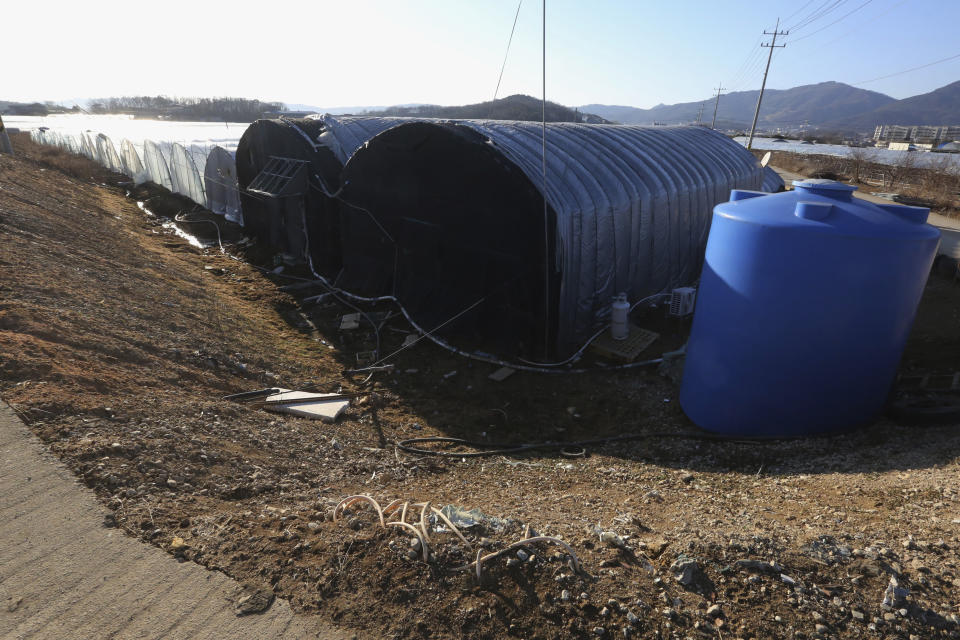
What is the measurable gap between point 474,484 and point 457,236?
18.7 ft

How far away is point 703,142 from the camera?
1567cm

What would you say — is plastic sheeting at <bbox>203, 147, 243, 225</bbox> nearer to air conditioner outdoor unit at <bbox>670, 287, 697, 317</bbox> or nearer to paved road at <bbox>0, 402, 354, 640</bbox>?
air conditioner outdoor unit at <bbox>670, 287, 697, 317</bbox>

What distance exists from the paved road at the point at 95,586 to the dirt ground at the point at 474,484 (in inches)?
5.7

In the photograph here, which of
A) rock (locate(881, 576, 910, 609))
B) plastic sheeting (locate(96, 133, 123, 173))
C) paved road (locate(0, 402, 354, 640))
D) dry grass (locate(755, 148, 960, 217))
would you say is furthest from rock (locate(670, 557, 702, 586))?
plastic sheeting (locate(96, 133, 123, 173))

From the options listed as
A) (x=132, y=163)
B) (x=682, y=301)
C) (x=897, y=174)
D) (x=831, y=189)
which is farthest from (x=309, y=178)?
(x=897, y=174)

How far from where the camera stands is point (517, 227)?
8914mm

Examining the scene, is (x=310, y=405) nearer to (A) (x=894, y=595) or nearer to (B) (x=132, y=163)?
(A) (x=894, y=595)

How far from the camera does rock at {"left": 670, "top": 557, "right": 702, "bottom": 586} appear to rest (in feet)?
11.0

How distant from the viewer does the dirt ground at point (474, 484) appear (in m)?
3.21

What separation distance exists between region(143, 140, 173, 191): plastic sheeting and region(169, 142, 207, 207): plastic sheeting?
0.84 m

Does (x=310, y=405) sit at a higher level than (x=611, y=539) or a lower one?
lower

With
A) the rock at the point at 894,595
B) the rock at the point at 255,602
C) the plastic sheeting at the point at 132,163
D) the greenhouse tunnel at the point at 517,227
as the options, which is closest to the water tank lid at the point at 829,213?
the greenhouse tunnel at the point at 517,227

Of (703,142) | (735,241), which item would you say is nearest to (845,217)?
(735,241)

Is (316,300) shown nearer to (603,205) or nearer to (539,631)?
(603,205)
